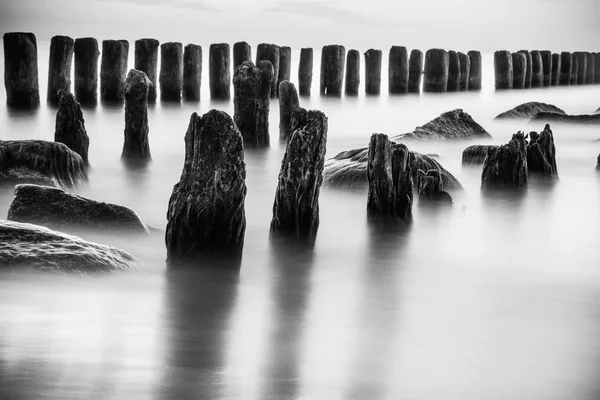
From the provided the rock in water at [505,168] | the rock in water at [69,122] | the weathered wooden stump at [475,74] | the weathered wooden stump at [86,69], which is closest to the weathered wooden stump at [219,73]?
the weathered wooden stump at [86,69]

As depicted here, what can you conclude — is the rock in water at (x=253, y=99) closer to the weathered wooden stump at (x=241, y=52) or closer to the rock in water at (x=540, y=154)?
the rock in water at (x=540, y=154)

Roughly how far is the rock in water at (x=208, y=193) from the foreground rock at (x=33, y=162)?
215 cm

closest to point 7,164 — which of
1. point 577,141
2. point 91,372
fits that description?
point 91,372

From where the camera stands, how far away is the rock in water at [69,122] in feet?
25.5

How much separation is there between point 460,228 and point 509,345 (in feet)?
8.46

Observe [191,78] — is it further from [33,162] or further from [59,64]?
[33,162]

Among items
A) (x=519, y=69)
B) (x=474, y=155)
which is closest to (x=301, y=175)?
(x=474, y=155)

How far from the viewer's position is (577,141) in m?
12.0

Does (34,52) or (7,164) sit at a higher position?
(34,52)

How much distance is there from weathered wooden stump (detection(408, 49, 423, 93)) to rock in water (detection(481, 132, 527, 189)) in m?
10.6

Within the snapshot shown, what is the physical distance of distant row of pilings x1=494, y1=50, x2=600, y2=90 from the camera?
68.8 feet

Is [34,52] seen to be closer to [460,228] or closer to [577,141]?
[577,141]

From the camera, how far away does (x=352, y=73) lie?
17312 mm

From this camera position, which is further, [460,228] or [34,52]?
[34,52]
